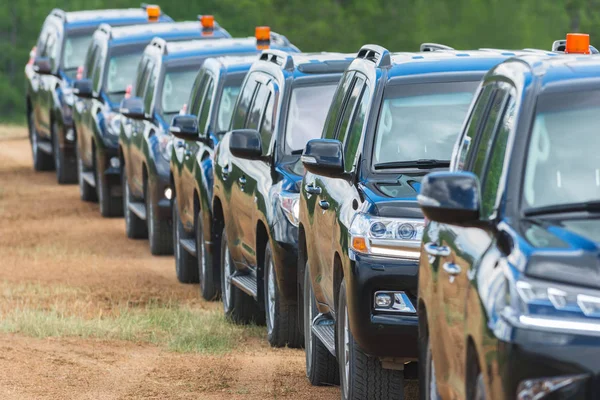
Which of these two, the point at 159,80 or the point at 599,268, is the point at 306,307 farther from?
the point at 159,80

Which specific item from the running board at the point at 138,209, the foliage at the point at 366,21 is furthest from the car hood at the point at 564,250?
the foliage at the point at 366,21

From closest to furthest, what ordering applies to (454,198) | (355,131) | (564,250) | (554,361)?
1. (554,361)
2. (564,250)
3. (454,198)
4. (355,131)

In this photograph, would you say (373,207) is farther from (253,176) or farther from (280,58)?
(280,58)

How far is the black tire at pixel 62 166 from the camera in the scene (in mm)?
25844

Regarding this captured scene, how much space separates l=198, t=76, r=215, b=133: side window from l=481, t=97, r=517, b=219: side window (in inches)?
339

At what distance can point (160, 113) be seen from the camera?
59.9 ft

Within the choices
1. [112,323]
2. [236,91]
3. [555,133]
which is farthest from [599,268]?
[236,91]

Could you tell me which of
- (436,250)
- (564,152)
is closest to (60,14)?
(436,250)

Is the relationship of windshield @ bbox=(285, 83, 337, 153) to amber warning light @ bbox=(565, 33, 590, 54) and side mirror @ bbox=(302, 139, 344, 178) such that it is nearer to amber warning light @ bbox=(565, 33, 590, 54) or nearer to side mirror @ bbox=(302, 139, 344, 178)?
side mirror @ bbox=(302, 139, 344, 178)

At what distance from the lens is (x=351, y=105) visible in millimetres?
10211

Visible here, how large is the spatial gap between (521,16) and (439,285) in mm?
43923

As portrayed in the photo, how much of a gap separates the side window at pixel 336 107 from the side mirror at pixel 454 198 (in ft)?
13.7

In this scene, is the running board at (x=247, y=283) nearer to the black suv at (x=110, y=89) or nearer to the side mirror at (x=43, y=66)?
the black suv at (x=110, y=89)

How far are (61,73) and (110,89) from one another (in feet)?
12.6
